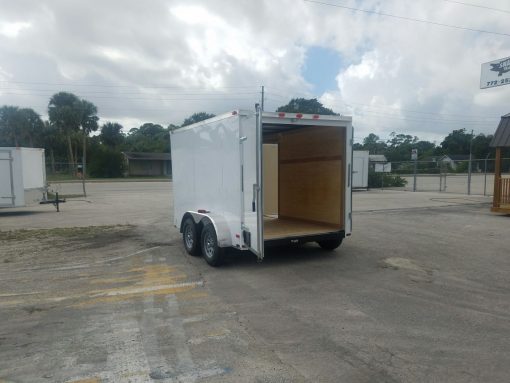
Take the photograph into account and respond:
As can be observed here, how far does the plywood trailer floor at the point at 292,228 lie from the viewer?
7.43 metres

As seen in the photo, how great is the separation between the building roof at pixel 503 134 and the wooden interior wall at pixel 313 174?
27.7 feet

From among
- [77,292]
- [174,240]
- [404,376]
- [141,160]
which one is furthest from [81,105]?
[404,376]

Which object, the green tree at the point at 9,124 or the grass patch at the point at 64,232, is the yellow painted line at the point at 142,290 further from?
the green tree at the point at 9,124

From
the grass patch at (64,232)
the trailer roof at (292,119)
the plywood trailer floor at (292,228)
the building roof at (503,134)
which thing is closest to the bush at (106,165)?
the grass patch at (64,232)

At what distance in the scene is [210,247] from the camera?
7.32 m

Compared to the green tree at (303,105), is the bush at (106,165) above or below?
below

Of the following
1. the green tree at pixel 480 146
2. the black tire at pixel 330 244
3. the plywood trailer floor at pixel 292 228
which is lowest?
the black tire at pixel 330 244

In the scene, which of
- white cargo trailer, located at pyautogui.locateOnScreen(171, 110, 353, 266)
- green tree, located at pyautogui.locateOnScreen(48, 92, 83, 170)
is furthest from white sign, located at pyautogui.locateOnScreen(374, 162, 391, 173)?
green tree, located at pyautogui.locateOnScreen(48, 92, 83, 170)

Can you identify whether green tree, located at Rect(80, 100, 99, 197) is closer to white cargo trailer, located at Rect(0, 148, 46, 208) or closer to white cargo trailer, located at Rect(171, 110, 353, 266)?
white cargo trailer, located at Rect(0, 148, 46, 208)

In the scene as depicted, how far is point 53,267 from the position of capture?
7441mm

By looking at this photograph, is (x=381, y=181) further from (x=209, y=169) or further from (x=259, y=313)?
(x=259, y=313)

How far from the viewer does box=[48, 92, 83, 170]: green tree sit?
5025 cm

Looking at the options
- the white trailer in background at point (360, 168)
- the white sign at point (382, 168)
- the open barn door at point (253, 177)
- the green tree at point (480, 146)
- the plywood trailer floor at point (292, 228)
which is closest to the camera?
the open barn door at point (253, 177)

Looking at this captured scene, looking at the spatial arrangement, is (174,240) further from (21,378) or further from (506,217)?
(506,217)
